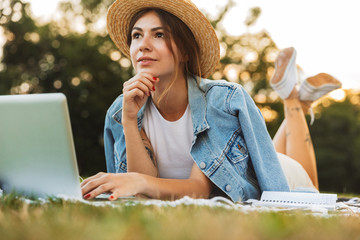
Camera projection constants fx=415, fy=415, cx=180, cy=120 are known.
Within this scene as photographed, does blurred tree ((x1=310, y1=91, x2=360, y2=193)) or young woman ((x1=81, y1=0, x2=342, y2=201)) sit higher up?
→ young woman ((x1=81, y1=0, x2=342, y2=201))

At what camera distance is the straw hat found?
2645mm

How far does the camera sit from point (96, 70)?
1847 centimetres

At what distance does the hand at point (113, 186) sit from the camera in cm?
183

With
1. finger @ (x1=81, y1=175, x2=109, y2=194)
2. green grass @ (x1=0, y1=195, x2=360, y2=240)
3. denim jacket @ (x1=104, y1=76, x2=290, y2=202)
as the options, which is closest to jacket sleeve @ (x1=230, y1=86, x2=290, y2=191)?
denim jacket @ (x1=104, y1=76, x2=290, y2=202)

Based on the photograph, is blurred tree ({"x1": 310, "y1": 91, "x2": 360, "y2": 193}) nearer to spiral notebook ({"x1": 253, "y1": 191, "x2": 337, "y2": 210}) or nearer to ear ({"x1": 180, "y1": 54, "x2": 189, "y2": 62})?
ear ({"x1": 180, "y1": 54, "x2": 189, "y2": 62})

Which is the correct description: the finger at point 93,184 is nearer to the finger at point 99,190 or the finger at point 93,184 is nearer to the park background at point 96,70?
the finger at point 99,190

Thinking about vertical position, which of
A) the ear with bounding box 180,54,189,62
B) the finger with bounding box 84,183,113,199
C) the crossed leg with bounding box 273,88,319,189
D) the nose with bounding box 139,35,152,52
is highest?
the nose with bounding box 139,35,152,52

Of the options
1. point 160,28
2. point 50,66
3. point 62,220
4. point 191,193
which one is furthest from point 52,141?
point 50,66

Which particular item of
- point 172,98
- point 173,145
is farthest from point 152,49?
point 173,145

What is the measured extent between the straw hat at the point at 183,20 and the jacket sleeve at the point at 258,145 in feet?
1.36

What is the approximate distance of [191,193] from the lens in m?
2.31

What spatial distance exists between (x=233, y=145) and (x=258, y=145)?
161 millimetres

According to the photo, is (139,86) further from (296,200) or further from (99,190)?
(296,200)

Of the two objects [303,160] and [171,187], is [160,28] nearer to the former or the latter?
[171,187]
